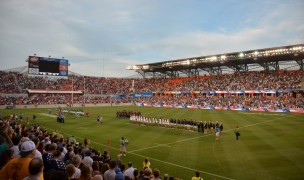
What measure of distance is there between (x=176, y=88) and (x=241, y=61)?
23819 millimetres

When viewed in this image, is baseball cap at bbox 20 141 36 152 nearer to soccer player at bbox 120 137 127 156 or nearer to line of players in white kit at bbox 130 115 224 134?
soccer player at bbox 120 137 127 156

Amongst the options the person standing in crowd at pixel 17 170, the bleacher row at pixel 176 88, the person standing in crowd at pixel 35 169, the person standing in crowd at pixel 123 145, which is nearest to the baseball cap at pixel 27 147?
the person standing in crowd at pixel 17 170

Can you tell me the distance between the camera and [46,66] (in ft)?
196

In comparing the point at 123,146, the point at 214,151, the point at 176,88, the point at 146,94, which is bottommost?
the point at 214,151

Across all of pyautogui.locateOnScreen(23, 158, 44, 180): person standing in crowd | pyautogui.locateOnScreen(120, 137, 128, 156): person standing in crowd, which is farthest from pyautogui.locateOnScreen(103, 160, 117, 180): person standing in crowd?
pyautogui.locateOnScreen(120, 137, 128, 156): person standing in crowd

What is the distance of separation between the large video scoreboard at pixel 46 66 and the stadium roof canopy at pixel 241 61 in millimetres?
33434

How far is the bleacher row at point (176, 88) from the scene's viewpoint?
178 feet

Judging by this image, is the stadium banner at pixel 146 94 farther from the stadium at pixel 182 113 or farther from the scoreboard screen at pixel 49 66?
the scoreboard screen at pixel 49 66

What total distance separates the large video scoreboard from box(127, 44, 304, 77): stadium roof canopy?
33.4 meters

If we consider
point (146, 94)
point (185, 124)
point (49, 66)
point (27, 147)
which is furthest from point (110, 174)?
point (146, 94)

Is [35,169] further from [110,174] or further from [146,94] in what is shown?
[146,94]

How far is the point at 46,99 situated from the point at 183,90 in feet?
145

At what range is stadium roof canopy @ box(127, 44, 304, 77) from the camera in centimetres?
5391

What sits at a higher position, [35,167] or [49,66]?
[49,66]
